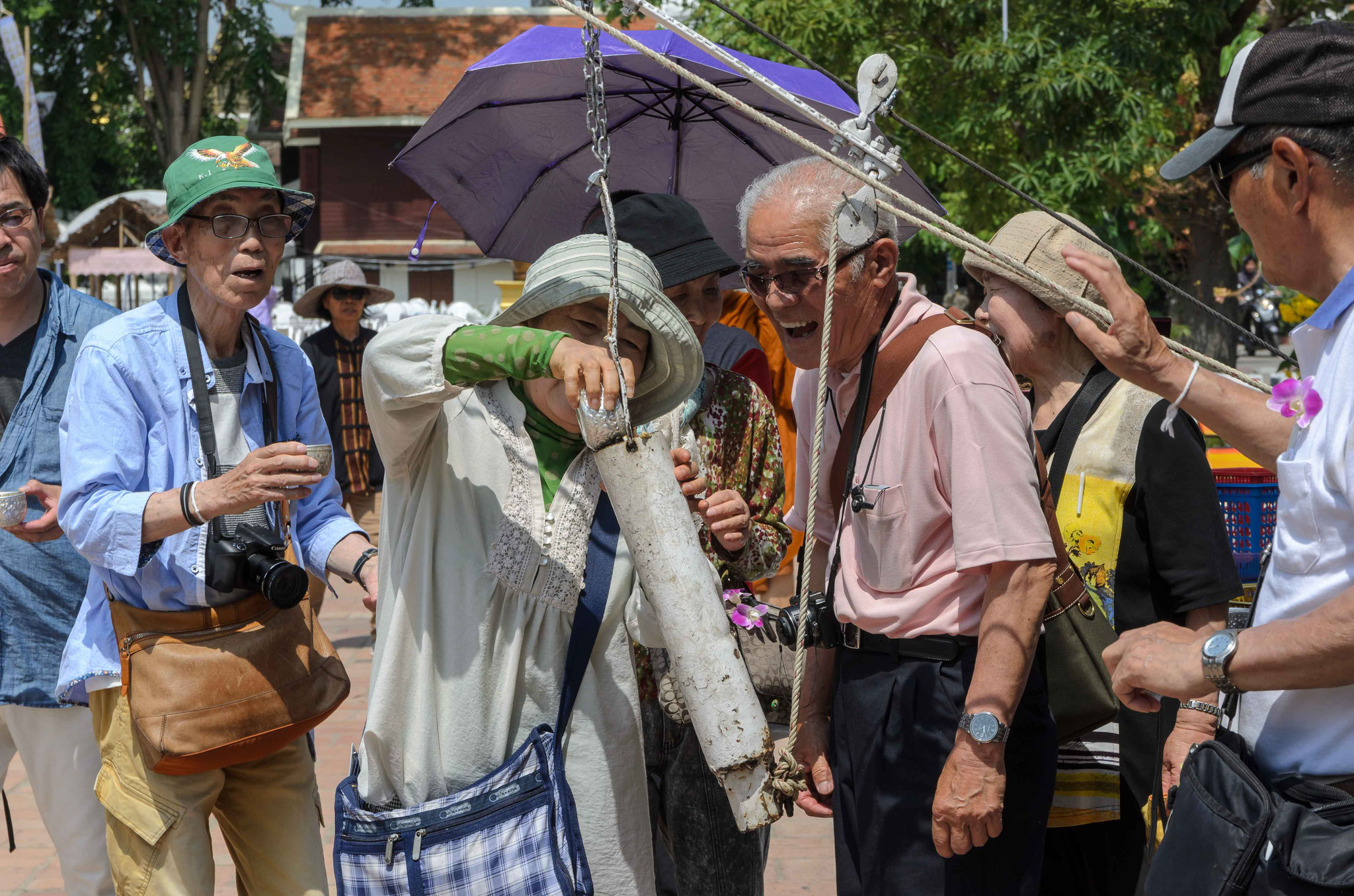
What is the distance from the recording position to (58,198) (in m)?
27.3

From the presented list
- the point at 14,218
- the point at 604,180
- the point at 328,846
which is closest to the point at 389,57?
the point at 328,846

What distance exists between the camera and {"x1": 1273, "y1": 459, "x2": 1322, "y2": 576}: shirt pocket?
5.59ft

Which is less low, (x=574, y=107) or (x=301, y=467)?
(x=574, y=107)

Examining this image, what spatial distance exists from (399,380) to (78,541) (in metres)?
0.96

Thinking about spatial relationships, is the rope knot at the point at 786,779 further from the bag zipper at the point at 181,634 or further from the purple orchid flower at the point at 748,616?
the bag zipper at the point at 181,634

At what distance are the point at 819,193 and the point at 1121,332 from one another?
0.76 m

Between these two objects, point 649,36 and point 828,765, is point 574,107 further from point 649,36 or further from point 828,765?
point 828,765

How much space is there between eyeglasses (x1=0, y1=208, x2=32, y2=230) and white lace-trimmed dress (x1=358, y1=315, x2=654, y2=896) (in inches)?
61.0

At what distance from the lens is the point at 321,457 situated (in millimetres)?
2549

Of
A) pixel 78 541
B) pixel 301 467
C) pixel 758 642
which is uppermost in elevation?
pixel 301 467

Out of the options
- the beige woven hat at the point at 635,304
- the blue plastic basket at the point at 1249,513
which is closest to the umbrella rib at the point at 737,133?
the blue plastic basket at the point at 1249,513

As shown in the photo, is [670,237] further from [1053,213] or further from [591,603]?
[591,603]

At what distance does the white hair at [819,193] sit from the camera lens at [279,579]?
3.85ft

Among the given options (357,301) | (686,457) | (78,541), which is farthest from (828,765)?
(357,301)
